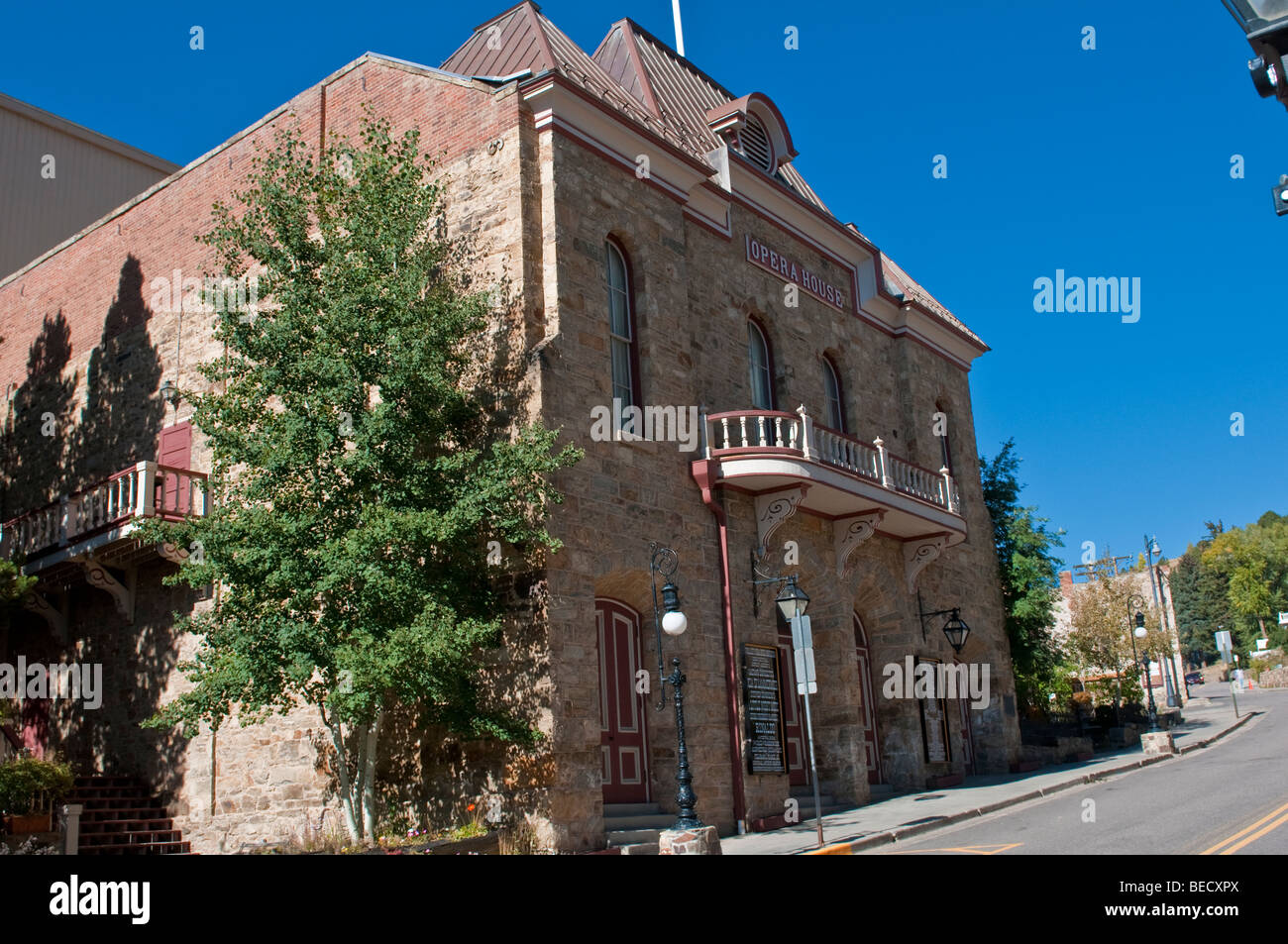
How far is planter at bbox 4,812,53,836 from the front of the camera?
1538 centimetres

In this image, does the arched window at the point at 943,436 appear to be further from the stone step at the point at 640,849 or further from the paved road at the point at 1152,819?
the stone step at the point at 640,849

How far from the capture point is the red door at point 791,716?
18625 mm

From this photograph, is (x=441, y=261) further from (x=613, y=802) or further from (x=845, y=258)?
(x=845, y=258)

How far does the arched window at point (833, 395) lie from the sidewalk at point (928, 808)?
7230 mm

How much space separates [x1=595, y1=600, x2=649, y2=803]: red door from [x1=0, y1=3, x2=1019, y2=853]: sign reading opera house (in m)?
0.04

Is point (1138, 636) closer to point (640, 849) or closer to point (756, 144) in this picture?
point (756, 144)

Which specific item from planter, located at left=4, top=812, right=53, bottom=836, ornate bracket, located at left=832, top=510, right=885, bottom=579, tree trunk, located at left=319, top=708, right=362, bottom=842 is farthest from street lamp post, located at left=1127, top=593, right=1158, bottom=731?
planter, located at left=4, top=812, right=53, bottom=836

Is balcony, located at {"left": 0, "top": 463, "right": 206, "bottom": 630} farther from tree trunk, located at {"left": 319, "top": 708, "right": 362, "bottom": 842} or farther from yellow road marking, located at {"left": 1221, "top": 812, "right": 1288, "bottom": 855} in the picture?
yellow road marking, located at {"left": 1221, "top": 812, "right": 1288, "bottom": 855}

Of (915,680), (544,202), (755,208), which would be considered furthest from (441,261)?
(915,680)

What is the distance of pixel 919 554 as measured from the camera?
22.8 m

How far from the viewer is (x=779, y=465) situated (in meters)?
17.4
